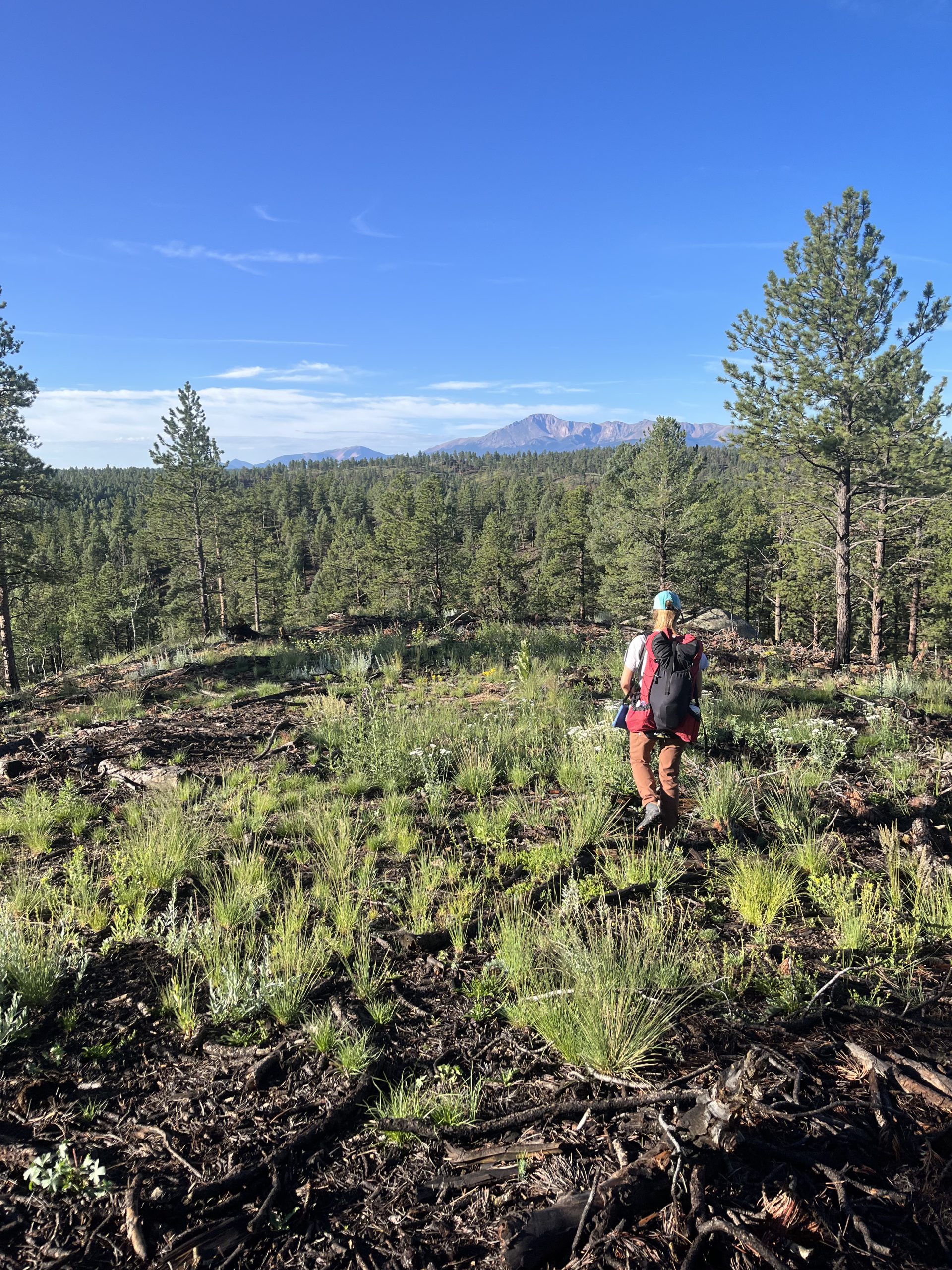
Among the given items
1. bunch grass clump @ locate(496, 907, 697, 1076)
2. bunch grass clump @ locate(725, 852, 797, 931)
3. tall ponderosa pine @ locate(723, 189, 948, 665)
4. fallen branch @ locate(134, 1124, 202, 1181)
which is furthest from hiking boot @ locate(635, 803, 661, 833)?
tall ponderosa pine @ locate(723, 189, 948, 665)

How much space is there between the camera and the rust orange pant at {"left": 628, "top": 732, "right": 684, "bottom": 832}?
14.9ft

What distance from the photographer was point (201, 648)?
637 inches

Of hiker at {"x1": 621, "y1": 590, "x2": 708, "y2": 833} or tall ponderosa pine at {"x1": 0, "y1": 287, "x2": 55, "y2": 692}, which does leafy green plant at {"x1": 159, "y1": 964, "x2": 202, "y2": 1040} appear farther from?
tall ponderosa pine at {"x1": 0, "y1": 287, "x2": 55, "y2": 692}

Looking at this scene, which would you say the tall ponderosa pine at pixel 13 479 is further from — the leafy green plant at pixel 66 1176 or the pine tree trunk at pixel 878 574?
the pine tree trunk at pixel 878 574

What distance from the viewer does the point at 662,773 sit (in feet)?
15.1

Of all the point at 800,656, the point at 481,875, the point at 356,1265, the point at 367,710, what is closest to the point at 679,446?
the point at 800,656

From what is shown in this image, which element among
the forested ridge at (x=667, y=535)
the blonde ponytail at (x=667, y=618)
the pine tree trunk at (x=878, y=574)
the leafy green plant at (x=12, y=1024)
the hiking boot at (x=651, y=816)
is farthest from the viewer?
the pine tree trunk at (x=878, y=574)

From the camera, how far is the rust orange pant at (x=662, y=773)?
455 centimetres

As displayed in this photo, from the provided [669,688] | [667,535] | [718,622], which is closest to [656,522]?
[667,535]

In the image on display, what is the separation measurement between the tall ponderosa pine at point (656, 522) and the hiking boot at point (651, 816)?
21300 mm

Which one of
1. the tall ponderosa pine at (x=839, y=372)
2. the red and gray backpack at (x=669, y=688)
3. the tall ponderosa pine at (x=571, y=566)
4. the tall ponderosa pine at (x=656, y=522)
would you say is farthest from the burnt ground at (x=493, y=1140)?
the tall ponderosa pine at (x=571, y=566)

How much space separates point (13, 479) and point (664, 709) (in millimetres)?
22537

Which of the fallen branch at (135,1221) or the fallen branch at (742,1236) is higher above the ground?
the fallen branch at (742,1236)

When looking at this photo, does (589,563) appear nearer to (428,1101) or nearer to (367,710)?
(367,710)
